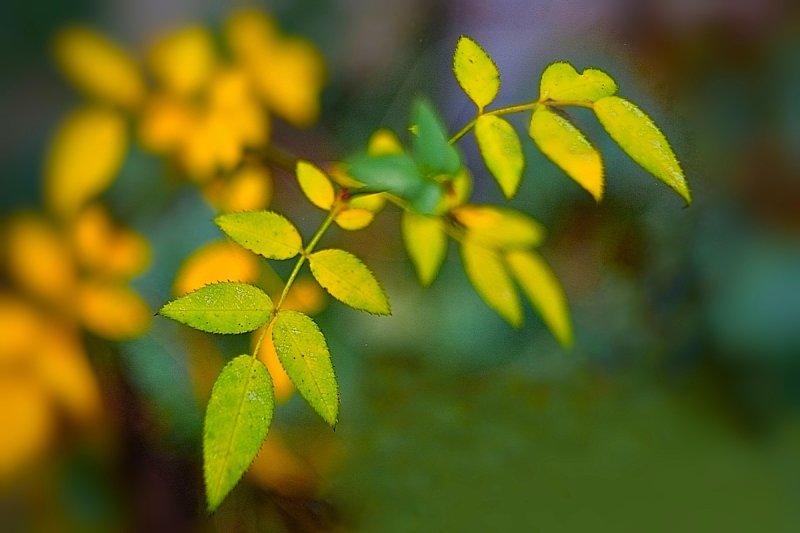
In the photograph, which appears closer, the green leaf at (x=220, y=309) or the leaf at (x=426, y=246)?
the green leaf at (x=220, y=309)

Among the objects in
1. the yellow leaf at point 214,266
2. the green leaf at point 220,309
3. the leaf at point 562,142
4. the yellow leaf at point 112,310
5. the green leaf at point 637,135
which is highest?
the green leaf at point 637,135

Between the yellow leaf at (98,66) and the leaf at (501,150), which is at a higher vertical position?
the leaf at (501,150)

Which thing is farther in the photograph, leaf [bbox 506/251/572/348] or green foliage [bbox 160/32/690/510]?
leaf [bbox 506/251/572/348]

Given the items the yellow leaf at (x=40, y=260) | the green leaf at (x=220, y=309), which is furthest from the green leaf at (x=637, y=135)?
the yellow leaf at (x=40, y=260)

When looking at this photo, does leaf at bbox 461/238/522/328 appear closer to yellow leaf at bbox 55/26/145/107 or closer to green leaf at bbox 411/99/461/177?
green leaf at bbox 411/99/461/177

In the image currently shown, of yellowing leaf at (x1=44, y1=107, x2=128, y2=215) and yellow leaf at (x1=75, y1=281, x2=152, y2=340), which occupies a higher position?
A: yellowing leaf at (x1=44, y1=107, x2=128, y2=215)

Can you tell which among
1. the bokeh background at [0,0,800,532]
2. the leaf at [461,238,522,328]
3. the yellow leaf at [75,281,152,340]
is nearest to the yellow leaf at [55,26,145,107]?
the bokeh background at [0,0,800,532]

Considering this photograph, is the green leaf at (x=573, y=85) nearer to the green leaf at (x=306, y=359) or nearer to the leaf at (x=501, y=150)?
the leaf at (x=501, y=150)
